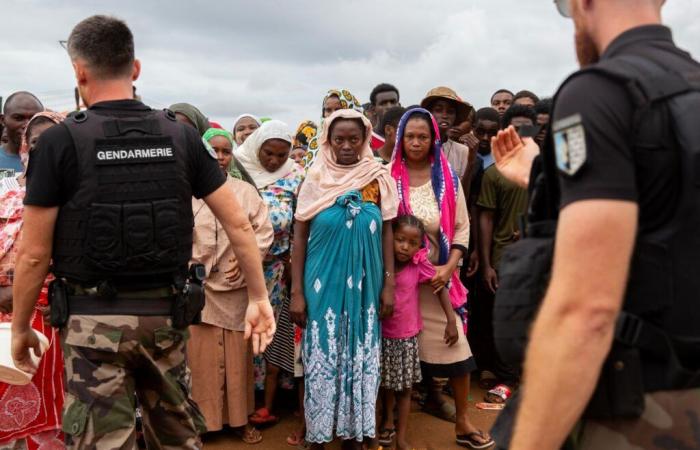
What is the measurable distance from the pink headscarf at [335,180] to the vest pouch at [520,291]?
2.29 metres

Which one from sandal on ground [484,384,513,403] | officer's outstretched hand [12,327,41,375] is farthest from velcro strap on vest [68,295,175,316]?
sandal on ground [484,384,513,403]

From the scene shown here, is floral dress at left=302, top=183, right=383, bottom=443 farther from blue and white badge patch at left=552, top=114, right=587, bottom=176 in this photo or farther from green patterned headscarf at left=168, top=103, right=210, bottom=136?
A: blue and white badge patch at left=552, top=114, right=587, bottom=176

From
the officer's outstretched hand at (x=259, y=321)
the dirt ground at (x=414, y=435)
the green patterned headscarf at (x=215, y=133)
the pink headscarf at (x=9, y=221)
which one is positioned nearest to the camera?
the officer's outstretched hand at (x=259, y=321)

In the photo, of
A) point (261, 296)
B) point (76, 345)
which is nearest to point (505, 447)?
point (261, 296)

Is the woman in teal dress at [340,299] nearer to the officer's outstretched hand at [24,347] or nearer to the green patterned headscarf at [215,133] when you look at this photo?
the green patterned headscarf at [215,133]

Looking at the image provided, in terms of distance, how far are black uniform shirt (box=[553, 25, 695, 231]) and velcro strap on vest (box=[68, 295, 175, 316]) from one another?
70.2 inches

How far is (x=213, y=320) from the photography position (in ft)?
13.3

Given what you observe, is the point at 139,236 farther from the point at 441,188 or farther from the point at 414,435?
the point at 414,435

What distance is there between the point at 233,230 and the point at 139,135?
0.56 metres

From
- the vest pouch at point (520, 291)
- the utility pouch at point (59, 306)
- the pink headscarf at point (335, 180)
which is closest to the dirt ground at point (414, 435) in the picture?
the pink headscarf at point (335, 180)

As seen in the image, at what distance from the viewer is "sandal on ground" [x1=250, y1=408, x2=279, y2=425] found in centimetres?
429

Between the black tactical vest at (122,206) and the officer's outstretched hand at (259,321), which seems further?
the officer's outstretched hand at (259,321)

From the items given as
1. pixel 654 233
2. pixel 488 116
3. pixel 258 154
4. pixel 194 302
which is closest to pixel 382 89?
pixel 488 116

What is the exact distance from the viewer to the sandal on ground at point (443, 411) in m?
4.46
